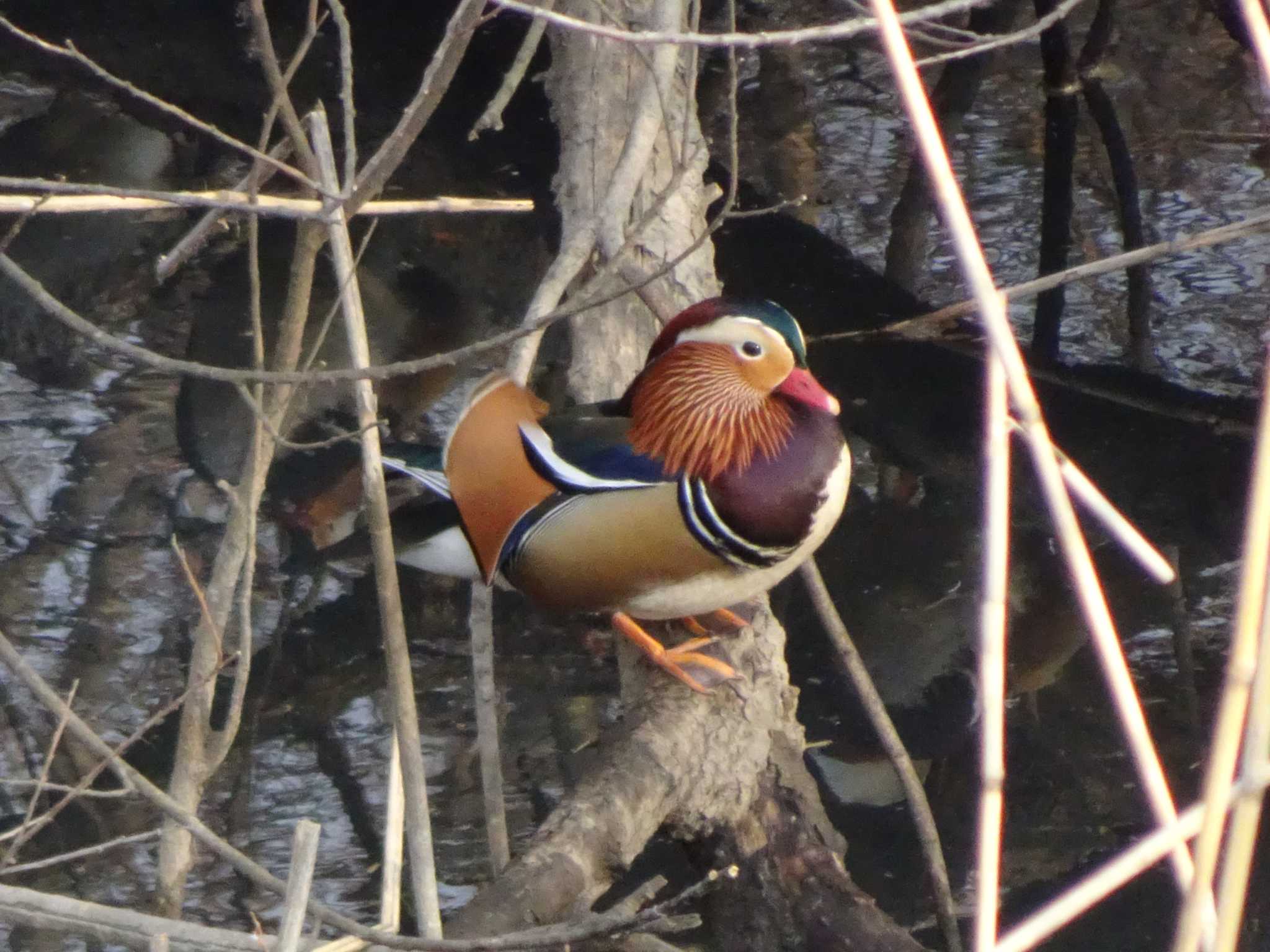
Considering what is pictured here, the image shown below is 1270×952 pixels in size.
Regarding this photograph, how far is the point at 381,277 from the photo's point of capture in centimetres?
446

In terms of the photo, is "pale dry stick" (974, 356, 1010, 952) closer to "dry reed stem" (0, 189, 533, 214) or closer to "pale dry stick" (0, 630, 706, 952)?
"pale dry stick" (0, 630, 706, 952)

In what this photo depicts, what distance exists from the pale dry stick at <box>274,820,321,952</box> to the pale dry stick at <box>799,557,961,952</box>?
131 cm

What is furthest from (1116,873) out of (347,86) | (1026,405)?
(347,86)

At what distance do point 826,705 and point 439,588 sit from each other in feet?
2.97

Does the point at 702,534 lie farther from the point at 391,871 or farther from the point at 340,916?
the point at 340,916

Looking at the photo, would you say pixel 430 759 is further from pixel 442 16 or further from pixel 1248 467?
pixel 442 16

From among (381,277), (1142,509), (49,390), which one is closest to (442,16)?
(381,277)

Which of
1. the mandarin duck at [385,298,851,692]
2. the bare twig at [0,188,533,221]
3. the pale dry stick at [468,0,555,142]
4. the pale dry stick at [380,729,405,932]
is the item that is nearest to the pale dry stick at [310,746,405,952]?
the pale dry stick at [380,729,405,932]

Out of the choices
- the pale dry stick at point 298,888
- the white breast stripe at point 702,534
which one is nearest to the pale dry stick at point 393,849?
the pale dry stick at point 298,888

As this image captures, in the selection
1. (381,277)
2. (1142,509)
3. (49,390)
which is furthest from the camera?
(381,277)

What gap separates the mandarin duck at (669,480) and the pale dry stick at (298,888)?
3.33ft

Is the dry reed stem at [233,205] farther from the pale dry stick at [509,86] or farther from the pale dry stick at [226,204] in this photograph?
the pale dry stick at [509,86]

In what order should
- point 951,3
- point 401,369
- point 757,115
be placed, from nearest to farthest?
point 401,369
point 951,3
point 757,115

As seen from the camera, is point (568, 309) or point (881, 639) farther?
point (881, 639)
